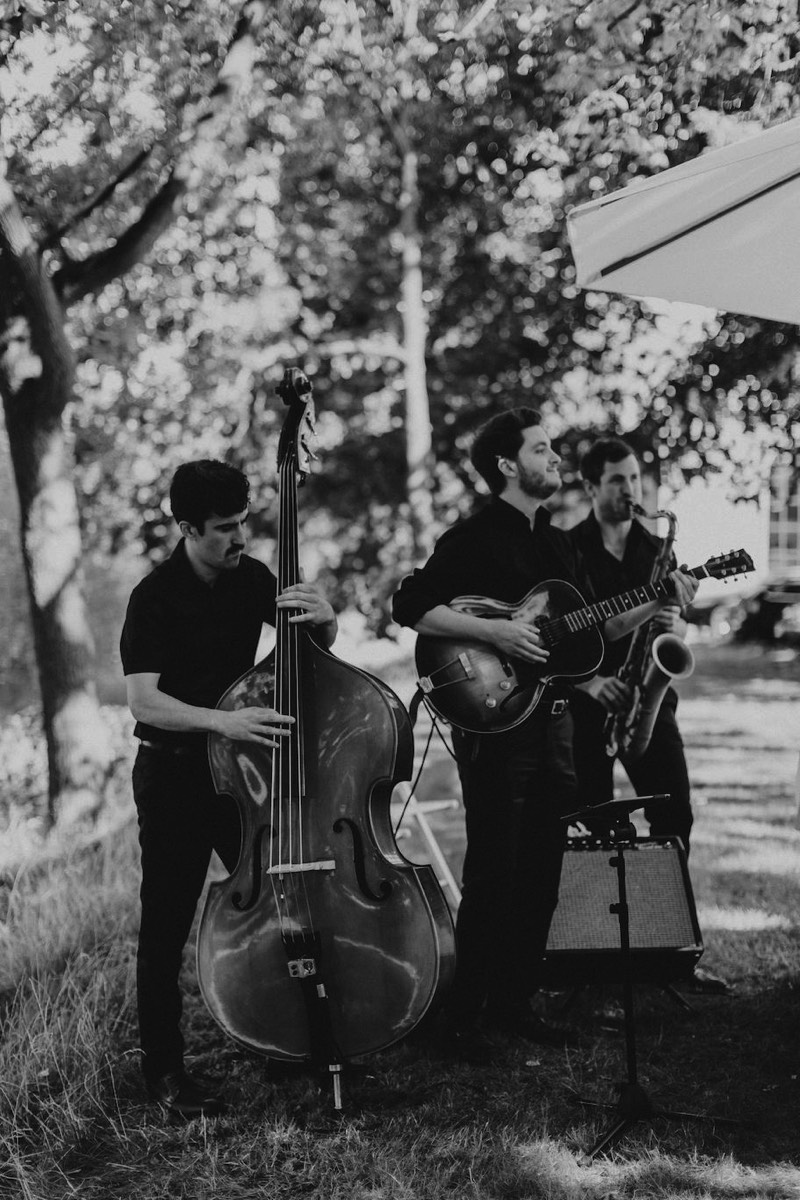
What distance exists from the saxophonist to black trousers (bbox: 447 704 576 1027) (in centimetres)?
57

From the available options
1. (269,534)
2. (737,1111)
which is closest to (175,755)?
(737,1111)

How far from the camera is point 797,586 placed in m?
21.8

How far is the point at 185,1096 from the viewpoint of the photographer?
3.28 metres

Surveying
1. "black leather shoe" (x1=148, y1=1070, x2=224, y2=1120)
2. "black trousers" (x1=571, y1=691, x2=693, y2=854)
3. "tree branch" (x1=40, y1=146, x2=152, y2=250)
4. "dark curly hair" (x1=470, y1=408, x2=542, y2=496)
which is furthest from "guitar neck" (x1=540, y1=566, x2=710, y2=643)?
"tree branch" (x1=40, y1=146, x2=152, y2=250)

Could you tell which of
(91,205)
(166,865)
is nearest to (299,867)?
(166,865)

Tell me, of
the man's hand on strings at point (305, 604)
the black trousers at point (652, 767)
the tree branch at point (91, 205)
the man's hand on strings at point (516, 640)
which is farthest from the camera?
the tree branch at point (91, 205)

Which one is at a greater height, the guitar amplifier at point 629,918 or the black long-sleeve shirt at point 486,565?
the black long-sleeve shirt at point 486,565

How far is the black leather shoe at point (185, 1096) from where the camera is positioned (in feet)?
10.6

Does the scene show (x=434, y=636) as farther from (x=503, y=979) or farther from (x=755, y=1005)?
(x=755, y=1005)

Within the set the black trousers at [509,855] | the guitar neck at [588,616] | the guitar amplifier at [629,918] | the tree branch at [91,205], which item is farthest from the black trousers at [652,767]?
A: the tree branch at [91,205]

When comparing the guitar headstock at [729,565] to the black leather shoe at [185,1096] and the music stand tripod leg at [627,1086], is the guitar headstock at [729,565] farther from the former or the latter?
the black leather shoe at [185,1096]

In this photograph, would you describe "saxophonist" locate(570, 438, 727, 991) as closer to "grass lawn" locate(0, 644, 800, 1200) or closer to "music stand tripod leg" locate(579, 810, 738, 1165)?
"grass lawn" locate(0, 644, 800, 1200)

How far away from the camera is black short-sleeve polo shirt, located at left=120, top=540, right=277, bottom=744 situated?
329 centimetres

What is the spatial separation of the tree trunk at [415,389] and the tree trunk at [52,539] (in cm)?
409
